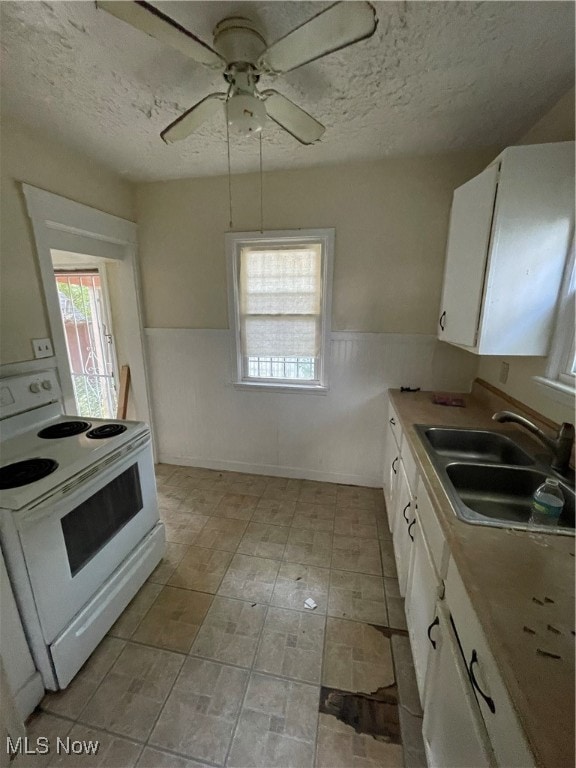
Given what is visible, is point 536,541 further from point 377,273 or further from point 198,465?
point 198,465

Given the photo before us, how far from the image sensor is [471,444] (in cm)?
165

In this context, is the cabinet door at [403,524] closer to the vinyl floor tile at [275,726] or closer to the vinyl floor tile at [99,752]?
the vinyl floor tile at [275,726]

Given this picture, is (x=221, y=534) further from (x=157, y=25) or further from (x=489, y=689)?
(x=157, y=25)

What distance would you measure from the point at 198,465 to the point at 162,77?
111 inches

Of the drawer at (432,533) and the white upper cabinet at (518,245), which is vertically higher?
the white upper cabinet at (518,245)

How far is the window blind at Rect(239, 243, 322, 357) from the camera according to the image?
8.18 feet

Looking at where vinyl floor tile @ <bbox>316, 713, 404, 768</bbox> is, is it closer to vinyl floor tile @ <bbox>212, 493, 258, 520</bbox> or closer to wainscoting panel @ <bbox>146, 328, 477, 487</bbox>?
vinyl floor tile @ <bbox>212, 493, 258, 520</bbox>

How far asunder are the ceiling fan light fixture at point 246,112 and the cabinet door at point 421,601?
68.4 inches

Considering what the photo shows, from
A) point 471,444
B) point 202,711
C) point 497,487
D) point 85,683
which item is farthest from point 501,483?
point 85,683

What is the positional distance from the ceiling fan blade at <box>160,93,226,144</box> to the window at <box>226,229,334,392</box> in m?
1.11

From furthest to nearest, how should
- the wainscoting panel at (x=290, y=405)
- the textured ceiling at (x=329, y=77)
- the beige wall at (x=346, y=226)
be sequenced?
the wainscoting panel at (x=290, y=405) < the beige wall at (x=346, y=226) < the textured ceiling at (x=329, y=77)

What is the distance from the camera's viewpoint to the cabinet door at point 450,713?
672mm

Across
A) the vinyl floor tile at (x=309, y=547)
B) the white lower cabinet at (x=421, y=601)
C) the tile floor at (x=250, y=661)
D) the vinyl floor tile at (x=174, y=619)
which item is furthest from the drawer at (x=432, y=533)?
the vinyl floor tile at (x=174, y=619)

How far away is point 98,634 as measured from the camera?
145 cm
